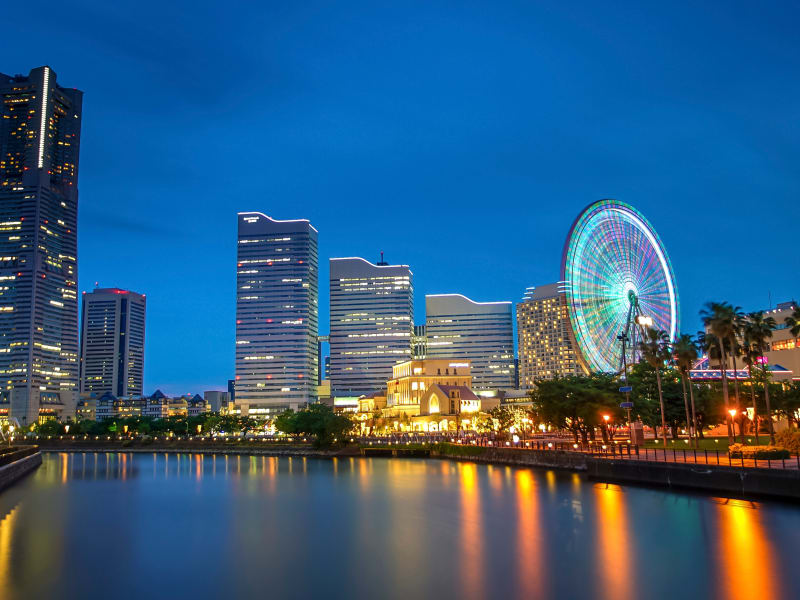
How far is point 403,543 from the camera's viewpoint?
1676 inches

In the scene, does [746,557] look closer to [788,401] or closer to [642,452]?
[642,452]

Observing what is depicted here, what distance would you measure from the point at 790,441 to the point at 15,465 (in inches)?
3383

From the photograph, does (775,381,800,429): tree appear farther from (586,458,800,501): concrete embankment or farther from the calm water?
the calm water

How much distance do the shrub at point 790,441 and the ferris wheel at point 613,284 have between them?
36.1 meters

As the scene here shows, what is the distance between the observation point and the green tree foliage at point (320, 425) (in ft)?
434

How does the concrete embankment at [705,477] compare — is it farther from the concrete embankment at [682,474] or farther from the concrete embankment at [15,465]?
the concrete embankment at [15,465]

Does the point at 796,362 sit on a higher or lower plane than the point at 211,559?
higher

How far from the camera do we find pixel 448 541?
42750 mm

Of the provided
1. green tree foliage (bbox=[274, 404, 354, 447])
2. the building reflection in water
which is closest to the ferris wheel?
the building reflection in water

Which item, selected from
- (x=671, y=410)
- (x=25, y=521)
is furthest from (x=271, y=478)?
(x=671, y=410)

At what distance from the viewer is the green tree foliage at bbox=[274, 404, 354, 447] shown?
13238 cm

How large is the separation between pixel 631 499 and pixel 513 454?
40.1 m

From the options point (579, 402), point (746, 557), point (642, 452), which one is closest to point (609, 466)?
point (642, 452)

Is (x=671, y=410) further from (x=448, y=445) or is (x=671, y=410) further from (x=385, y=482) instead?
(x=385, y=482)
